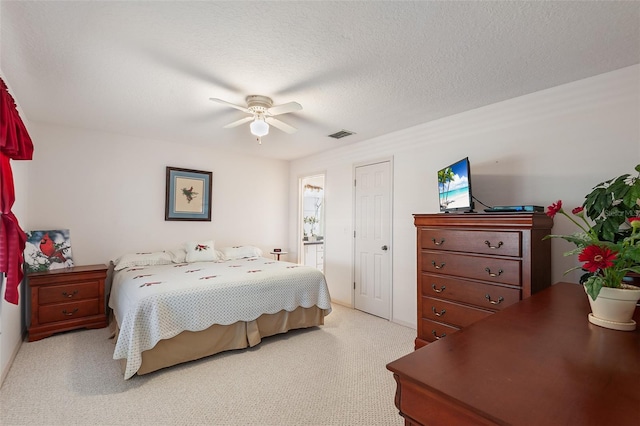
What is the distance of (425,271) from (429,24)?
1878mm

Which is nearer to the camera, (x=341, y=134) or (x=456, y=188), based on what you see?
(x=456, y=188)

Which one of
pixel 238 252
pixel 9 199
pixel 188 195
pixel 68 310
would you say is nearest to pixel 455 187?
pixel 238 252

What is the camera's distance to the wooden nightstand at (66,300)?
9.98ft

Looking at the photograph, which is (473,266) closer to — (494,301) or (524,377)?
(494,301)

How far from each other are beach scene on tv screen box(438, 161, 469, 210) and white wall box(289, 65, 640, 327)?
1.26 ft

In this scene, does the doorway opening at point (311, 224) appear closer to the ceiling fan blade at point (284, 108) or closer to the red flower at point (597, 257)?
the ceiling fan blade at point (284, 108)

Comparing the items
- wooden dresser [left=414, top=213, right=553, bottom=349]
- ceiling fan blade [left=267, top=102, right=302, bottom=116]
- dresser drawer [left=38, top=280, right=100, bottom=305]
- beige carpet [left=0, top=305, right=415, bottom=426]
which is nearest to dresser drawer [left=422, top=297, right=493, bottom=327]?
wooden dresser [left=414, top=213, right=553, bottom=349]

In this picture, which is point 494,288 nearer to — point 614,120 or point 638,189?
point 638,189

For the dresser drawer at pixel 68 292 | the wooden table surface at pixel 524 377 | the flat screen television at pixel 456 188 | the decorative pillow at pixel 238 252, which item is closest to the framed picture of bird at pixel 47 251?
the dresser drawer at pixel 68 292

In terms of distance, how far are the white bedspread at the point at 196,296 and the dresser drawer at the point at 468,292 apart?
133cm

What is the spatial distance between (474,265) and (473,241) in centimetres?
18

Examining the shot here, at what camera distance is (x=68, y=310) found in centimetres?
321

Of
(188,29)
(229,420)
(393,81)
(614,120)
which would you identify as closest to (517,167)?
(614,120)

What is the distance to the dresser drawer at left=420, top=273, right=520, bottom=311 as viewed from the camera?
2045 mm
